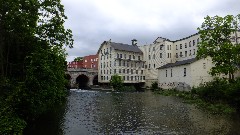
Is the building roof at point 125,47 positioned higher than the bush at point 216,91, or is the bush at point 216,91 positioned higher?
the building roof at point 125,47

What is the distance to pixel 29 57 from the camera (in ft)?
65.0

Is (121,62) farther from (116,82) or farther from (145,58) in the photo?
(116,82)

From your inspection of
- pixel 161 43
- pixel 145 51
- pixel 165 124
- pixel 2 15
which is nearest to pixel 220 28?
pixel 165 124

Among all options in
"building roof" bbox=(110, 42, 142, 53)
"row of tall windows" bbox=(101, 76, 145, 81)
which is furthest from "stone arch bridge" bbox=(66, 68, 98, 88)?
"building roof" bbox=(110, 42, 142, 53)

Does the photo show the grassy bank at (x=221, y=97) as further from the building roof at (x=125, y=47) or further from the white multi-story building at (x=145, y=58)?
the building roof at (x=125, y=47)

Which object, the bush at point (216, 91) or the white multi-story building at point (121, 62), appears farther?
the white multi-story building at point (121, 62)

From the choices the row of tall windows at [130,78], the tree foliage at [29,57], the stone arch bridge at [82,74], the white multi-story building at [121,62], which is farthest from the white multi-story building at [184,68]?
the tree foliage at [29,57]

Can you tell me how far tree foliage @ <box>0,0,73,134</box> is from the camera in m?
17.9

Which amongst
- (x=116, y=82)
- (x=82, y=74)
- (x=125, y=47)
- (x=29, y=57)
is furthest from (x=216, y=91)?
(x=82, y=74)

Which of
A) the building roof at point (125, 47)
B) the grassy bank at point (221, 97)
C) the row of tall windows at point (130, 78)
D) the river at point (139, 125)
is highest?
the building roof at point (125, 47)

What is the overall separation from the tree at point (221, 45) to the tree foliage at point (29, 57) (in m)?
23.8

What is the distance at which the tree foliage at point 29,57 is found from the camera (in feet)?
58.6

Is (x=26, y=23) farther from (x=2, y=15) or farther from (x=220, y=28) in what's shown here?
(x=220, y=28)

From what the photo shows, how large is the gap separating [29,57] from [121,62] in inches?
2813
